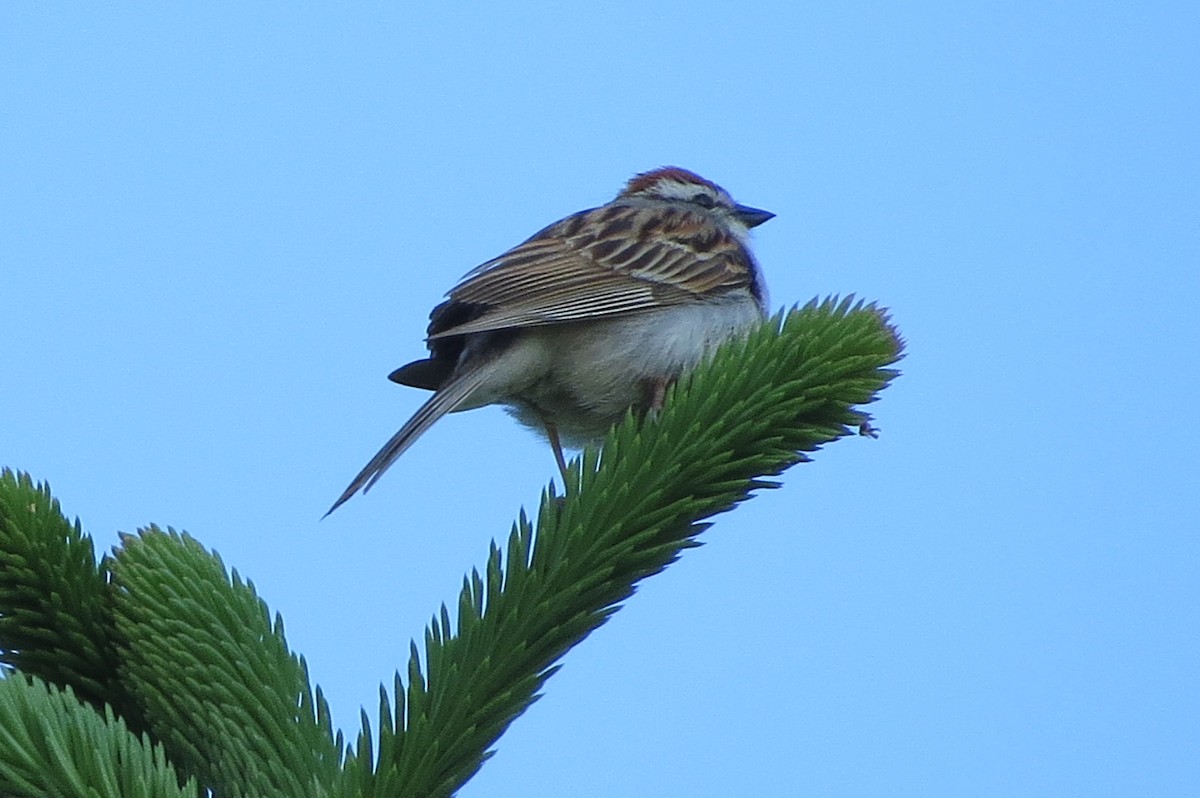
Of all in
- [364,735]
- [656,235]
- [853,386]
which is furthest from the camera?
[656,235]

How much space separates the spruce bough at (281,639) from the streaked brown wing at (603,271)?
83.9 inches

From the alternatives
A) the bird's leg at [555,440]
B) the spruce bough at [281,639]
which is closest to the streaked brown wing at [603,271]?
the bird's leg at [555,440]

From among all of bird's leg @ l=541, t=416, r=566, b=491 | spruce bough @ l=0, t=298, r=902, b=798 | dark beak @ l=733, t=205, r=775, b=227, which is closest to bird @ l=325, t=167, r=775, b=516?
bird's leg @ l=541, t=416, r=566, b=491

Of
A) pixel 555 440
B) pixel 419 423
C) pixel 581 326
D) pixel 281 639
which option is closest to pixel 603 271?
pixel 581 326

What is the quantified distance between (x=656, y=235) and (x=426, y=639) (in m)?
3.51

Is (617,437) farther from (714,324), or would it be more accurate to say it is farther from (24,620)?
(714,324)

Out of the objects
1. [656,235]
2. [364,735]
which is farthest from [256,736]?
[656,235]

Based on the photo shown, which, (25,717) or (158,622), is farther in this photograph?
(158,622)

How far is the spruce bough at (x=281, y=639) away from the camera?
1.81 metres

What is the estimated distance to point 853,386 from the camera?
2.70 metres

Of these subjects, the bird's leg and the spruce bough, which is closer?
the spruce bough

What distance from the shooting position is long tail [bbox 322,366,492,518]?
147 inches

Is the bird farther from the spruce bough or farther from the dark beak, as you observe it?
the spruce bough

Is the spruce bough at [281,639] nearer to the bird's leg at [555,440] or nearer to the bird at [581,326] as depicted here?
the bird at [581,326]
